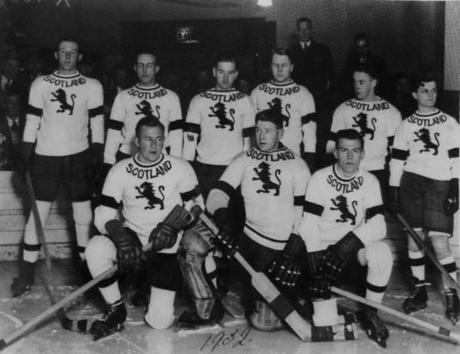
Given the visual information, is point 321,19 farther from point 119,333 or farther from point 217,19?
point 119,333

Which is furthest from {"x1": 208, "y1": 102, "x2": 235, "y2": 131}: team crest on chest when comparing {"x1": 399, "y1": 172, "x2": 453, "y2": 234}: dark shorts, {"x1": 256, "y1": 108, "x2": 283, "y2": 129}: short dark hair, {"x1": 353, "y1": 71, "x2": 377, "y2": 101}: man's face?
{"x1": 399, "y1": 172, "x2": 453, "y2": 234}: dark shorts

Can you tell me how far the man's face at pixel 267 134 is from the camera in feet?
12.0

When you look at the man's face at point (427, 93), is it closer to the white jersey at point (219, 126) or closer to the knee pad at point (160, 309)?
the white jersey at point (219, 126)

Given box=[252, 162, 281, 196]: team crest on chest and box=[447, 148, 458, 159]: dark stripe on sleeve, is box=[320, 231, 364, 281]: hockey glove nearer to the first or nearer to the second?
box=[252, 162, 281, 196]: team crest on chest

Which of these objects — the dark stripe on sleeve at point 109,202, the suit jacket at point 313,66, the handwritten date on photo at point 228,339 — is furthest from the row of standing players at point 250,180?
the suit jacket at point 313,66

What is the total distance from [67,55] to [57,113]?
0.39m

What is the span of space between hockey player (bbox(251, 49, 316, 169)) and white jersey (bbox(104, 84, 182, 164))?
A: 0.67m

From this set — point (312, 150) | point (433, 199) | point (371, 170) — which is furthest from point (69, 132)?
point (433, 199)

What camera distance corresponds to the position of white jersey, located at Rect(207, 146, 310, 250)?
12.0ft

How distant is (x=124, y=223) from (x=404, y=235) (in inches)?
87.3

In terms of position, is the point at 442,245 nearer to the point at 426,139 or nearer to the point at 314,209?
the point at 426,139

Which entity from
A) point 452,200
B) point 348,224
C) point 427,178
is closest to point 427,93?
point 427,178

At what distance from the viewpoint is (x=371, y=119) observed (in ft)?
13.7

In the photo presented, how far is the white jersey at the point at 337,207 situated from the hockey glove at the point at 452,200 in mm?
516
